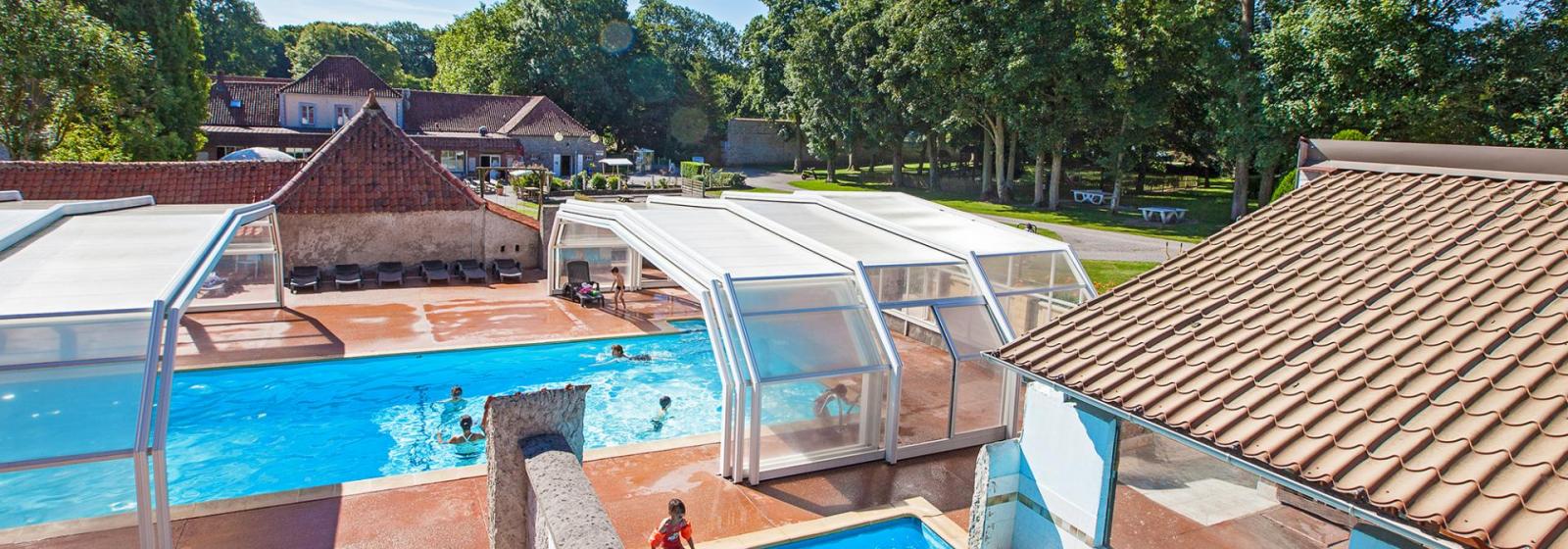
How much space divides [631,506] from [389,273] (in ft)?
49.1

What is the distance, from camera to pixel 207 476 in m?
11.5

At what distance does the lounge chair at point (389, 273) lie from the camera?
22.2 meters

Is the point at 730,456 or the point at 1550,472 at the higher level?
the point at 1550,472

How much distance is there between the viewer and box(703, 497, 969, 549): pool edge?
9.55 meters

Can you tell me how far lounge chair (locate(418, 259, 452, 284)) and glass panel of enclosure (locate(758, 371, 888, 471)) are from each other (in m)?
14.6

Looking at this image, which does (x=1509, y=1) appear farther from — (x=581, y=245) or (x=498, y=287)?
(x=498, y=287)

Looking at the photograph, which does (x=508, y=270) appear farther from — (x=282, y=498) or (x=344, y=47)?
(x=344, y=47)

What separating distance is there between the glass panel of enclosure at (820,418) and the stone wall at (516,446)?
14.6 feet

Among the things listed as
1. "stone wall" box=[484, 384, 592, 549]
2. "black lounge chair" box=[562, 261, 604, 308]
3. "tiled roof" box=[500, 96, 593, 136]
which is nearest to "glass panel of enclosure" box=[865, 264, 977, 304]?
"stone wall" box=[484, 384, 592, 549]

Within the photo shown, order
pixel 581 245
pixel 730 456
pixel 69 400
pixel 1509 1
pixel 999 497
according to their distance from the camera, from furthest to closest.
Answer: pixel 1509 1, pixel 581 245, pixel 730 456, pixel 999 497, pixel 69 400

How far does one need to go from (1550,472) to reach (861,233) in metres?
11.0

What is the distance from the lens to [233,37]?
3531 inches

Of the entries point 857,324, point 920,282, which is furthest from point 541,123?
point 857,324

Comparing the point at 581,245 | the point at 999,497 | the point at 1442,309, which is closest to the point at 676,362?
the point at 581,245
